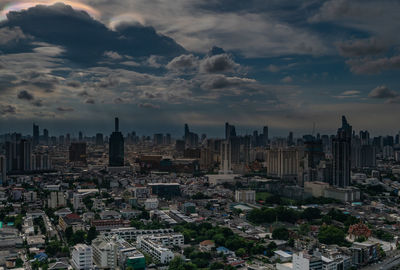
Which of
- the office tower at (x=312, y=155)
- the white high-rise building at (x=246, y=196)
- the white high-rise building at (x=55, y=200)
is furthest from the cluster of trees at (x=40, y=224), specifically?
the office tower at (x=312, y=155)

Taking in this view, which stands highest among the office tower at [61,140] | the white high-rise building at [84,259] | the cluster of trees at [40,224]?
the office tower at [61,140]

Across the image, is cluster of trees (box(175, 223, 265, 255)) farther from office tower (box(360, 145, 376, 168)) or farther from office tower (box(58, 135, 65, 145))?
office tower (box(58, 135, 65, 145))

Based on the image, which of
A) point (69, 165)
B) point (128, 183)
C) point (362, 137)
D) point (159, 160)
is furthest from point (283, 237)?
point (362, 137)

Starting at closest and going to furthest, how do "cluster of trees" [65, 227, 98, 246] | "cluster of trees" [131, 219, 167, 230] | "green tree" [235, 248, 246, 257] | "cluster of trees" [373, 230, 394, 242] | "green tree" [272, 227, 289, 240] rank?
1. "green tree" [235, 248, 246, 257]
2. "cluster of trees" [65, 227, 98, 246]
3. "green tree" [272, 227, 289, 240]
4. "cluster of trees" [373, 230, 394, 242]
5. "cluster of trees" [131, 219, 167, 230]

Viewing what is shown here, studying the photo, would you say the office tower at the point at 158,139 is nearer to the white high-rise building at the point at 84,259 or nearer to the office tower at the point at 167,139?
the office tower at the point at 167,139

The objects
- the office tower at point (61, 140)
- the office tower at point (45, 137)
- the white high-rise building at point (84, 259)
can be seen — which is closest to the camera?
the white high-rise building at point (84, 259)

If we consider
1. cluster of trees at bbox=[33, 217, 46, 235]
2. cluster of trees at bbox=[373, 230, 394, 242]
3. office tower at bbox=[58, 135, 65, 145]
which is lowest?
cluster of trees at bbox=[373, 230, 394, 242]

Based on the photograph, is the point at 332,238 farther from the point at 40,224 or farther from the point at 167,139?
the point at 167,139

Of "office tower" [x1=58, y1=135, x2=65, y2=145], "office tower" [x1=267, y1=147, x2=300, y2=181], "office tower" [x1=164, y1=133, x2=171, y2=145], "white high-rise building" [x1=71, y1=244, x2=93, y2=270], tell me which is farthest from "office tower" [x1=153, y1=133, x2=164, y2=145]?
"white high-rise building" [x1=71, y1=244, x2=93, y2=270]
